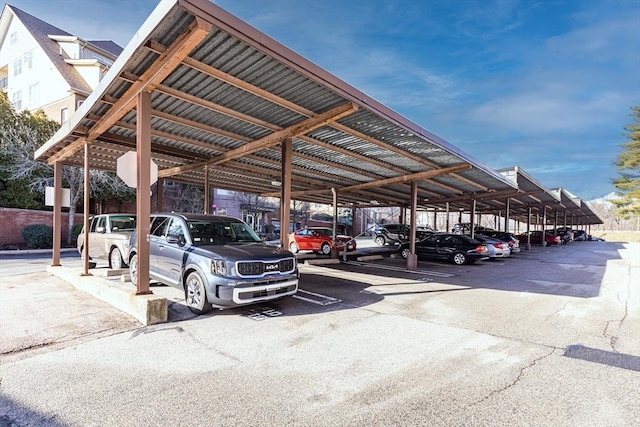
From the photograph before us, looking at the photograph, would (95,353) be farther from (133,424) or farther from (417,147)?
(417,147)

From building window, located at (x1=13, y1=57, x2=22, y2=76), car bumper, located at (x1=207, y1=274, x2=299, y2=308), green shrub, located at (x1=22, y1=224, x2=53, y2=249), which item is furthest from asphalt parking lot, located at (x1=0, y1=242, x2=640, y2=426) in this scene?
building window, located at (x1=13, y1=57, x2=22, y2=76)

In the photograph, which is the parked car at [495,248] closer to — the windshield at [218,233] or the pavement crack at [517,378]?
the pavement crack at [517,378]

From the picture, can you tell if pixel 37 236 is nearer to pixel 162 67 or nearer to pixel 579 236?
pixel 162 67

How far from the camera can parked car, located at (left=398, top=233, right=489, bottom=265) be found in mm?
15219

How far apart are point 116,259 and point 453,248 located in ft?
43.3

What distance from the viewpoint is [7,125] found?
65.2 feet

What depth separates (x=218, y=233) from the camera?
7383 mm

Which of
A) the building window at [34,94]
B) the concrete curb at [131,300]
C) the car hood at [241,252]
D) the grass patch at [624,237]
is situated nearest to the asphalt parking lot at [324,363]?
the concrete curb at [131,300]

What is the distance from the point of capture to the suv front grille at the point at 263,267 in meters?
5.92

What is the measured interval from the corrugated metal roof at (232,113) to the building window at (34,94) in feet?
69.2

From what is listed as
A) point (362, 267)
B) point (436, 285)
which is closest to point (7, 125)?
point (362, 267)

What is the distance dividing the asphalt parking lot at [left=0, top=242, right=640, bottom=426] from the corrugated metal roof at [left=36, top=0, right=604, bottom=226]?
4024 millimetres

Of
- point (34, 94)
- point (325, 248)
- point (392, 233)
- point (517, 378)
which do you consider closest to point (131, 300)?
point (517, 378)

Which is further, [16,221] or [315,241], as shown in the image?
[16,221]
